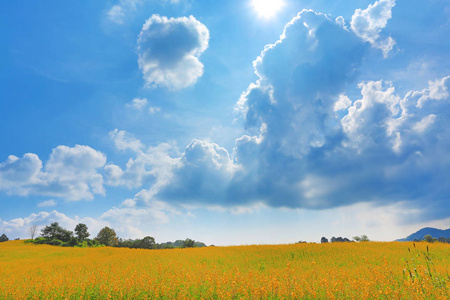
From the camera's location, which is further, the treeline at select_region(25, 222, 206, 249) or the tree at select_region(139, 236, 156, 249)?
the tree at select_region(139, 236, 156, 249)

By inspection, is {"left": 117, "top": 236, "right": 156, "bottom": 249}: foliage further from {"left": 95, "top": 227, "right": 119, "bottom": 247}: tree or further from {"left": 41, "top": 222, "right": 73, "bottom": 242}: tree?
{"left": 41, "top": 222, "right": 73, "bottom": 242}: tree

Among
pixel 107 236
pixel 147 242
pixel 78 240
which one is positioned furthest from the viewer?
pixel 107 236

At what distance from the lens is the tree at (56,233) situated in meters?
58.2

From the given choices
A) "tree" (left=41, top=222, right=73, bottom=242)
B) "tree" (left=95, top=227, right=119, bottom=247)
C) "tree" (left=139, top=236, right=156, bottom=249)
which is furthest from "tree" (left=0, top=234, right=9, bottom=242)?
"tree" (left=139, top=236, right=156, bottom=249)

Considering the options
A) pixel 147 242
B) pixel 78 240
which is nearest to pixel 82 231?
pixel 78 240

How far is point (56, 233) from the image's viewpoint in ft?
192

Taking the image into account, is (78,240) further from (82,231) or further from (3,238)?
(3,238)

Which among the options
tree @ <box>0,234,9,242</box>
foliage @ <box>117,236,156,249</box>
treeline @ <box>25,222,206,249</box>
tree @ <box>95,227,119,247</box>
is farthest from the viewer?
tree @ <box>0,234,9,242</box>

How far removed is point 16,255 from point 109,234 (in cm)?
4652

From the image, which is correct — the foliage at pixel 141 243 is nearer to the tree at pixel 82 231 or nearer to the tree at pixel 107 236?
the tree at pixel 107 236

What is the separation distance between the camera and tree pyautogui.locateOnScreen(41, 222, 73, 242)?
191 feet

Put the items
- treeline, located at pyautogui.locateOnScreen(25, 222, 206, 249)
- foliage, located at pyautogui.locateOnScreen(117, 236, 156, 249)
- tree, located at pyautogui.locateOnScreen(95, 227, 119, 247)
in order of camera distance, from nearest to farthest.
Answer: treeline, located at pyautogui.locateOnScreen(25, 222, 206, 249), foliage, located at pyautogui.locateOnScreen(117, 236, 156, 249), tree, located at pyautogui.locateOnScreen(95, 227, 119, 247)

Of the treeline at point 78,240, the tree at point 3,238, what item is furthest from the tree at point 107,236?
the tree at point 3,238

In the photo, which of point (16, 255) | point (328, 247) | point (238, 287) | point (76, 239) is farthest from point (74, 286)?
point (76, 239)
